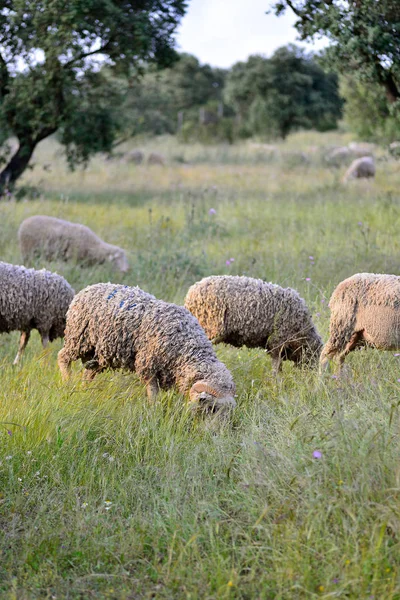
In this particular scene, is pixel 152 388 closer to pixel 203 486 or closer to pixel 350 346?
pixel 203 486

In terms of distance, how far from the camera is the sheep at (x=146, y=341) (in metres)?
4.59

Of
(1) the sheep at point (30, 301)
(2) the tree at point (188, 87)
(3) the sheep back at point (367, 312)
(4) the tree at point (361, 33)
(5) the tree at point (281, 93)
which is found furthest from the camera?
(2) the tree at point (188, 87)

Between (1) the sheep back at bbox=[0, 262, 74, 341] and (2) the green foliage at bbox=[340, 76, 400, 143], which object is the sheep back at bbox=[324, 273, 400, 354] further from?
(2) the green foliage at bbox=[340, 76, 400, 143]

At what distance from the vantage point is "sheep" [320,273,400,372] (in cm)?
484

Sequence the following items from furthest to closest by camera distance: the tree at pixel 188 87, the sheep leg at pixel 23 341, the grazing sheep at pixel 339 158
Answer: the tree at pixel 188 87
the grazing sheep at pixel 339 158
the sheep leg at pixel 23 341

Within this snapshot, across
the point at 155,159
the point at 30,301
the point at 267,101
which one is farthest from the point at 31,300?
the point at 267,101

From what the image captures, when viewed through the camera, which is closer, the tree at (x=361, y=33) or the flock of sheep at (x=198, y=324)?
the flock of sheep at (x=198, y=324)

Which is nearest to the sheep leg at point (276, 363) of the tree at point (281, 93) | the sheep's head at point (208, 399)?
the sheep's head at point (208, 399)

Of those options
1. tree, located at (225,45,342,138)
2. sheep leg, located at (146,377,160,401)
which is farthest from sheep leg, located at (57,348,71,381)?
tree, located at (225,45,342,138)

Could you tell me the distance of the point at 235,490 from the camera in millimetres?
3529

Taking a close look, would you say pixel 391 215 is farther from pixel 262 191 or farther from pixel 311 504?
pixel 311 504

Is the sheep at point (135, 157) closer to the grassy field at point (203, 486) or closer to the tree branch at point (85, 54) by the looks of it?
the tree branch at point (85, 54)

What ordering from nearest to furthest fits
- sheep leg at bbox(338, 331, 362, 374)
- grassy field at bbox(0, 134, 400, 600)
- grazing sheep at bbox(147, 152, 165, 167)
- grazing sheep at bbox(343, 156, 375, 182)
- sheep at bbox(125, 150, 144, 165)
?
grassy field at bbox(0, 134, 400, 600) → sheep leg at bbox(338, 331, 362, 374) → grazing sheep at bbox(343, 156, 375, 182) → grazing sheep at bbox(147, 152, 165, 167) → sheep at bbox(125, 150, 144, 165)

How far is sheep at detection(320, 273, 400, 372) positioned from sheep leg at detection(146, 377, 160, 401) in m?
1.30
